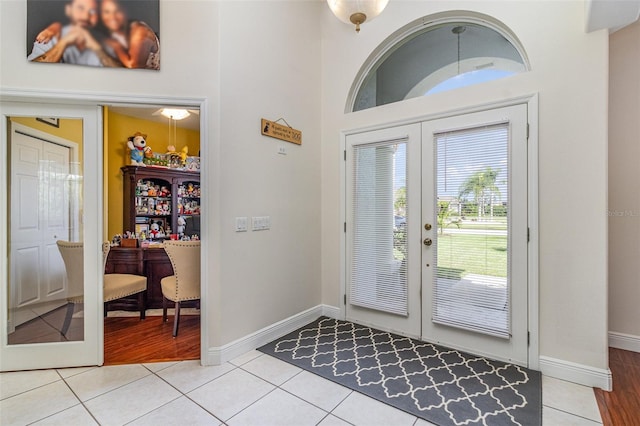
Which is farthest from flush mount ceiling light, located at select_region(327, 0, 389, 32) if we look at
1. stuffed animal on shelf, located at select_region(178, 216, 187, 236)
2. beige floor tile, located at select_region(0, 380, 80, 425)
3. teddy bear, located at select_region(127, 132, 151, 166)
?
stuffed animal on shelf, located at select_region(178, 216, 187, 236)

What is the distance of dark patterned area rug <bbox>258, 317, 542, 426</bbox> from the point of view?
6.25 ft

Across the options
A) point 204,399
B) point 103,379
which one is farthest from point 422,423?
point 103,379

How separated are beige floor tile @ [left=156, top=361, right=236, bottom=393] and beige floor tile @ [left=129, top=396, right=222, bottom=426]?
6.9 inches

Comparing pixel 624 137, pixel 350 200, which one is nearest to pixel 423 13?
pixel 350 200

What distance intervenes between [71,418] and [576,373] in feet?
11.2

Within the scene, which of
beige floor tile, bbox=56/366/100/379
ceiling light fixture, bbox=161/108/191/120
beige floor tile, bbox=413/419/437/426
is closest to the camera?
beige floor tile, bbox=413/419/437/426

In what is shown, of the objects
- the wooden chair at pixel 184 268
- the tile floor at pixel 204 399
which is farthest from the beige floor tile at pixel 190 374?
the wooden chair at pixel 184 268

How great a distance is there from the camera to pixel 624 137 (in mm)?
2789

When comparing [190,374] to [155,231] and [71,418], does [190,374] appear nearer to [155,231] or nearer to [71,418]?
[71,418]

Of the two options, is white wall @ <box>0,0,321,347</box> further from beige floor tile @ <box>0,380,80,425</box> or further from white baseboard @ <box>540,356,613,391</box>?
white baseboard @ <box>540,356,613,391</box>

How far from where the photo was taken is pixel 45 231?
2.49 metres

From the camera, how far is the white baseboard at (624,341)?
8.90 ft

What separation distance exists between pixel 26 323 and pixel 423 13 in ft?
14.4

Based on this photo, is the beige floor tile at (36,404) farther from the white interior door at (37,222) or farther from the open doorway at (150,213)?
the white interior door at (37,222)
